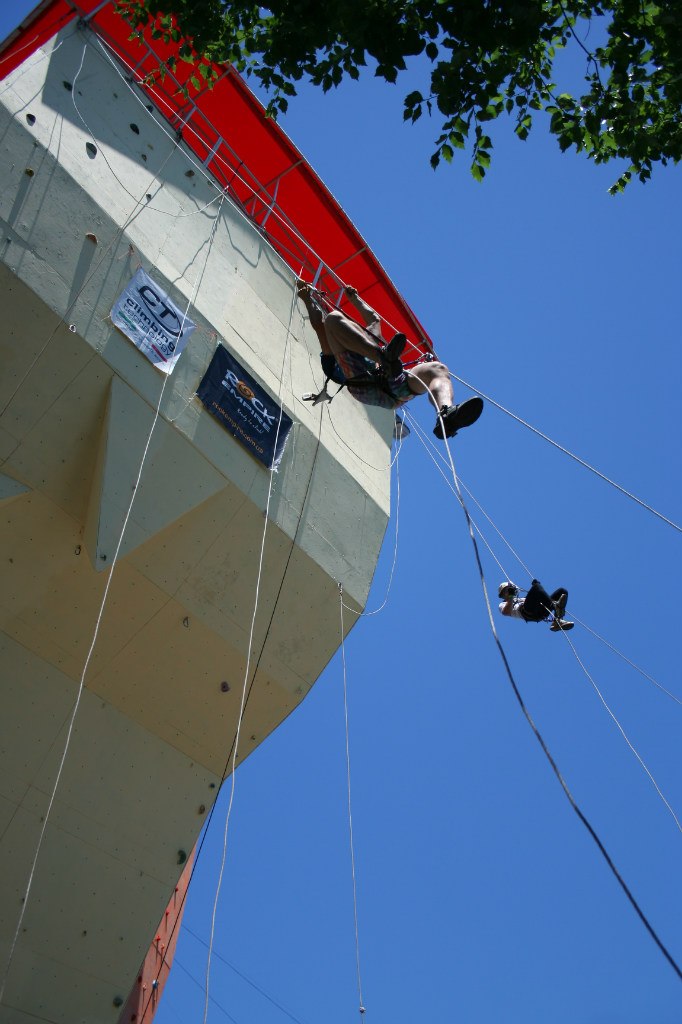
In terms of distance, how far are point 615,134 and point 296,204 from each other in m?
5.43

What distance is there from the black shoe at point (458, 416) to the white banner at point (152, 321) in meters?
2.56

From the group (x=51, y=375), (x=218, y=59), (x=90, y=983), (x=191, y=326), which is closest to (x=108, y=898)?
(x=90, y=983)

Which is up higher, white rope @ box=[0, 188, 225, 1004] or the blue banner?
the blue banner

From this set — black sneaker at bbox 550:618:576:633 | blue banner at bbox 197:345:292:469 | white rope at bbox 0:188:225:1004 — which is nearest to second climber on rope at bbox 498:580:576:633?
black sneaker at bbox 550:618:576:633

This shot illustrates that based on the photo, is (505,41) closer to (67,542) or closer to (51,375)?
(51,375)

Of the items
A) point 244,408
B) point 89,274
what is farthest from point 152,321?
point 244,408

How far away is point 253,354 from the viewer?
823 cm

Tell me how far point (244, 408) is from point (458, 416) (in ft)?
8.82

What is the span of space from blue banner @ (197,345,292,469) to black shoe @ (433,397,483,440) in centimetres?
241

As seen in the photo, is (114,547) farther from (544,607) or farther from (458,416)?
(544,607)

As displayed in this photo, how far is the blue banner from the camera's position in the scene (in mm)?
7584

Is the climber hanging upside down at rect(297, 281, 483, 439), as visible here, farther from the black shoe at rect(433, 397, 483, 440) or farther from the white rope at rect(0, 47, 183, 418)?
the white rope at rect(0, 47, 183, 418)

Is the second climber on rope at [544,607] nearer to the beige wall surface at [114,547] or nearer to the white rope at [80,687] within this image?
the beige wall surface at [114,547]

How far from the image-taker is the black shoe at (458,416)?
5629 mm
